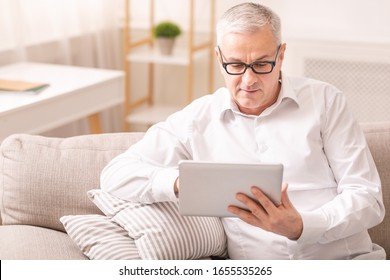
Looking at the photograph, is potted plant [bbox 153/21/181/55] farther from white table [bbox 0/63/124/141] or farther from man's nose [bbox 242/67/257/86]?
man's nose [bbox 242/67/257/86]

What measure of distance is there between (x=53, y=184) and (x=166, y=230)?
1.25 feet

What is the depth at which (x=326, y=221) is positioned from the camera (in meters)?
1.62

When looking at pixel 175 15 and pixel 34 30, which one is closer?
pixel 34 30

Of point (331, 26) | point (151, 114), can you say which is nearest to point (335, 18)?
point (331, 26)

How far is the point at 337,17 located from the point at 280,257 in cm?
240

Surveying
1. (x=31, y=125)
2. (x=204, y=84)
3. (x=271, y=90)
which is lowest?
(x=204, y=84)

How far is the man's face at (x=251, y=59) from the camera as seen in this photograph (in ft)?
5.52

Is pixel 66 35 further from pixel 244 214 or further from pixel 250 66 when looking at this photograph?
pixel 244 214

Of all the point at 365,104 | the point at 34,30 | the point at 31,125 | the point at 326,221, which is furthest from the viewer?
the point at 365,104

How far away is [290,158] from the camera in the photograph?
1740 mm

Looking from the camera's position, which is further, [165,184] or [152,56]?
[152,56]

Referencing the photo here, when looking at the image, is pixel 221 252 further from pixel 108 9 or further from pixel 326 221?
pixel 108 9
